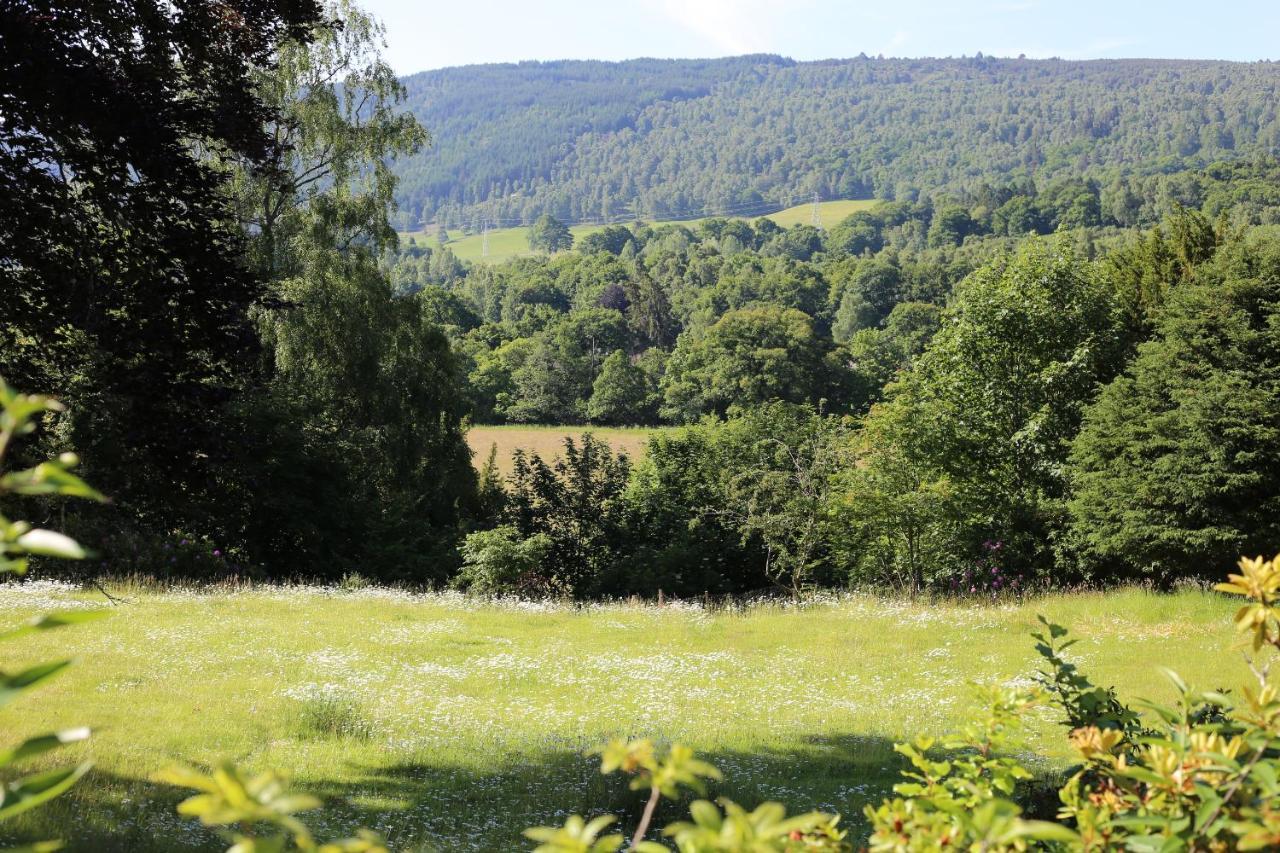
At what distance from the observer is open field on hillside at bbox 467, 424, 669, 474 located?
61.0 meters

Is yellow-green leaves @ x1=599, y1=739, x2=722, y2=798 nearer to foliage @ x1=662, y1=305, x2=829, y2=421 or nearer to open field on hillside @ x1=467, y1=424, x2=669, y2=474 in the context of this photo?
open field on hillside @ x1=467, y1=424, x2=669, y2=474

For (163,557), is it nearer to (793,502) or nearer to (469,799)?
(469,799)

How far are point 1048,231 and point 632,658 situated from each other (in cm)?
15483

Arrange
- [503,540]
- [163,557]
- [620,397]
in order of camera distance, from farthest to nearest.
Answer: [620,397]
[503,540]
[163,557]

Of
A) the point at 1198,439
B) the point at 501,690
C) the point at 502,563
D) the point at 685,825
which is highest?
the point at 685,825

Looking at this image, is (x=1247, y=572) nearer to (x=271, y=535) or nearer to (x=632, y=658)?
(x=632, y=658)

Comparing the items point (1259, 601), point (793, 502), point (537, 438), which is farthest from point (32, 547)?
point (537, 438)

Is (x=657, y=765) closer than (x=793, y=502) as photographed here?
Yes

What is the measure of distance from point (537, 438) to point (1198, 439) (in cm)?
5587

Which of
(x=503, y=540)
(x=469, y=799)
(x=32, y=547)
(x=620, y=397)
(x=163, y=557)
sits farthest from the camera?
(x=620, y=397)

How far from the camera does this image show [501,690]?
37.2 feet

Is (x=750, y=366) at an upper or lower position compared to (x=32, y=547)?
lower

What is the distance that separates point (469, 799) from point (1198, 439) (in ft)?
55.2

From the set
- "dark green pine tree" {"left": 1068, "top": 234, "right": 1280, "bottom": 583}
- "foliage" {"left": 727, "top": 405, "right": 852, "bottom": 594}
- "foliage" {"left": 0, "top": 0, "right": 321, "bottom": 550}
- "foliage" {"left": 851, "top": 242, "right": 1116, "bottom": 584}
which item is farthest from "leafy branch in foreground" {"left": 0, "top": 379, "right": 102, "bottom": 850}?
"foliage" {"left": 851, "top": 242, "right": 1116, "bottom": 584}
